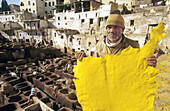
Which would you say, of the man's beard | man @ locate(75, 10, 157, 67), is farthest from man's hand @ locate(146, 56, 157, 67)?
the man's beard

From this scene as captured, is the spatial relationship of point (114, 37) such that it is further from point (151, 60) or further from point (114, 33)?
point (151, 60)

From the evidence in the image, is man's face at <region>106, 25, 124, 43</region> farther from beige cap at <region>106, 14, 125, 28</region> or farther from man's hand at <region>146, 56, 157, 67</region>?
man's hand at <region>146, 56, 157, 67</region>

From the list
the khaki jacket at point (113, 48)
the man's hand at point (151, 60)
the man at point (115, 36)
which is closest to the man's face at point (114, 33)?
the man at point (115, 36)

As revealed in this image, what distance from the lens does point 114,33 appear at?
238cm

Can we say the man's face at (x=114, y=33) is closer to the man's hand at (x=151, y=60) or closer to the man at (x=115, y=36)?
the man at (x=115, y=36)

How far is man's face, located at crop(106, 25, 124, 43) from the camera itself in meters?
2.34

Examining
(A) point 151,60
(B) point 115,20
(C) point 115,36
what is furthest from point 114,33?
(A) point 151,60

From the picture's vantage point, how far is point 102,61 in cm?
234

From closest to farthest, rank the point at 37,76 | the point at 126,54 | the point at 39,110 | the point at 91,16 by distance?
the point at 126,54, the point at 39,110, the point at 37,76, the point at 91,16

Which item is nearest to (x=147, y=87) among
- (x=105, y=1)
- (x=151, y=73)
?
(x=151, y=73)

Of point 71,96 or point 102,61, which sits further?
point 71,96

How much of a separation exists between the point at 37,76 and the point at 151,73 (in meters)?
15.7

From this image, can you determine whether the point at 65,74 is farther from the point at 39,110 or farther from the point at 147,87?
the point at 147,87

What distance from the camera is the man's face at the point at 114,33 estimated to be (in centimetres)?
234
